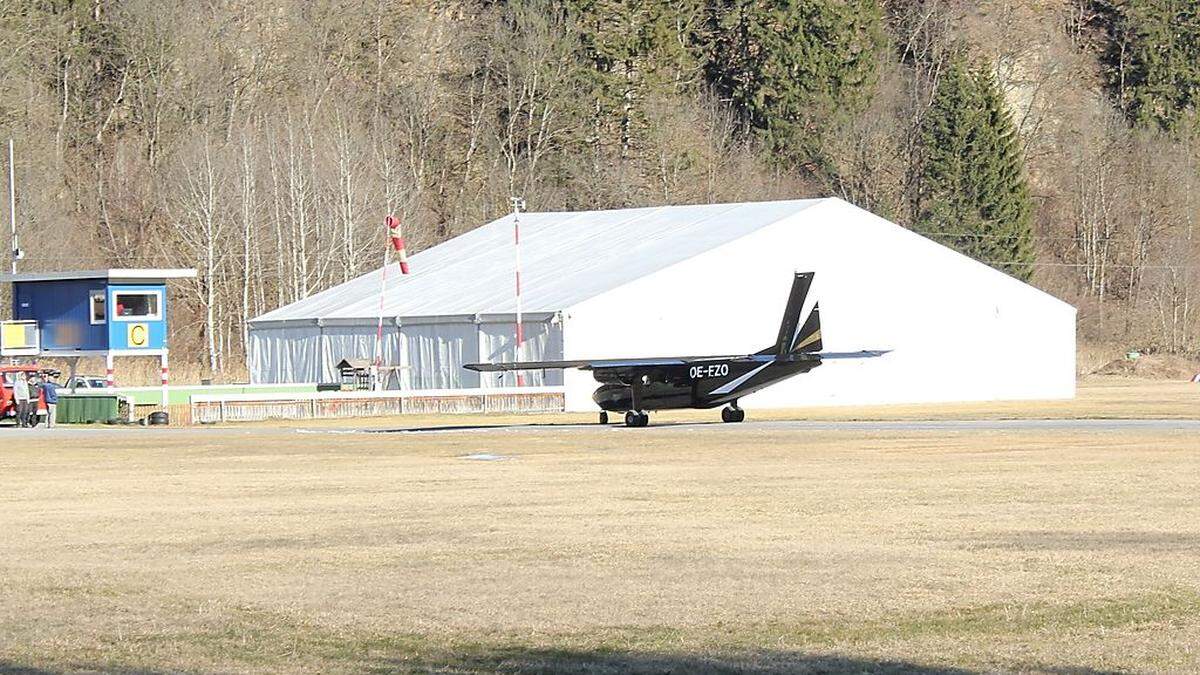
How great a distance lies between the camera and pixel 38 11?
311ft

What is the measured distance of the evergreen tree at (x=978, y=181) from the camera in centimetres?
10625

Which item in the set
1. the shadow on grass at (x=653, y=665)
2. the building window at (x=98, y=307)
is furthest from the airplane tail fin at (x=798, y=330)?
the shadow on grass at (x=653, y=665)

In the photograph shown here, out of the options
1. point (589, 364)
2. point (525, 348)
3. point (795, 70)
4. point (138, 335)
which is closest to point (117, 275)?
point (138, 335)

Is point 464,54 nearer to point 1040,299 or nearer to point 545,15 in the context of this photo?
point 545,15

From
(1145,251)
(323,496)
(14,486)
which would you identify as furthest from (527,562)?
(1145,251)

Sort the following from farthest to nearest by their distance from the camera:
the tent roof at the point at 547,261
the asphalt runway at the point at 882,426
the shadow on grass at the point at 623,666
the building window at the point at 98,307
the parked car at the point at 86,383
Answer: the tent roof at the point at 547,261
the parked car at the point at 86,383
the building window at the point at 98,307
the asphalt runway at the point at 882,426
the shadow on grass at the point at 623,666

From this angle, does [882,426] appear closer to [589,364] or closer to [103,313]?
[589,364]

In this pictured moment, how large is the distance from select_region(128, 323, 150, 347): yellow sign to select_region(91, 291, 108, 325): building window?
0.85 metres

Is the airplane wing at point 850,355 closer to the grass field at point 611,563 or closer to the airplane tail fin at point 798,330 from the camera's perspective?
the airplane tail fin at point 798,330

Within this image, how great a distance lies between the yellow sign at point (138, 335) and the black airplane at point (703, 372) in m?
14.6

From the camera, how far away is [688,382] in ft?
157

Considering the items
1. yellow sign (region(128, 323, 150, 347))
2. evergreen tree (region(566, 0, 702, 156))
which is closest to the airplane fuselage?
yellow sign (region(128, 323, 150, 347))

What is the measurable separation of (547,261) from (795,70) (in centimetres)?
4939

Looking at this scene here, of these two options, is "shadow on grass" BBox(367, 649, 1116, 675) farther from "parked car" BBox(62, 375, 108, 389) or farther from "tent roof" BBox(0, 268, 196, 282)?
"parked car" BBox(62, 375, 108, 389)
